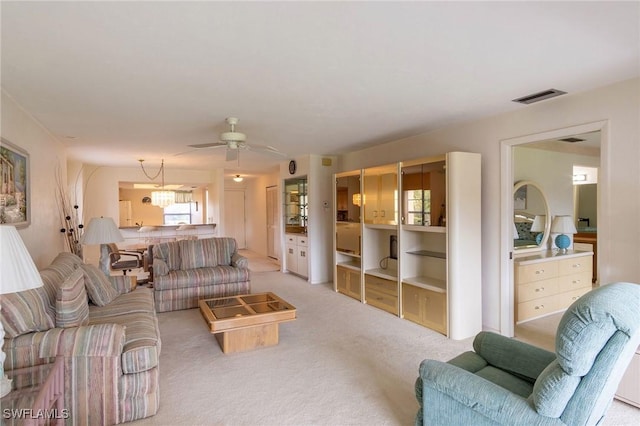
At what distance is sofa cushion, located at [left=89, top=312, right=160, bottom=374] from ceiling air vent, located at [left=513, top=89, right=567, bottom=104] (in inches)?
143

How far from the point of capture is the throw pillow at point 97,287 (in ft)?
10.9

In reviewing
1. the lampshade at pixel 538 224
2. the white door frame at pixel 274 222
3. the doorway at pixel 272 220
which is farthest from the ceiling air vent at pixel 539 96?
the doorway at pixel 272 220

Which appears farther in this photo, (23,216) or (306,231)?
(306,231)

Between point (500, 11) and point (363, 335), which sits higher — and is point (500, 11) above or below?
above

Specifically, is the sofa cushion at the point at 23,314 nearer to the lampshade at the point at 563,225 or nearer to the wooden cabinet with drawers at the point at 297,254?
the wooden cabinet with drawers at the point at 297,254

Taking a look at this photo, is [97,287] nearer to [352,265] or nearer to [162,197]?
[352,265]

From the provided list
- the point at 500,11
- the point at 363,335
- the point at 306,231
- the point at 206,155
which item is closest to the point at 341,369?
the point at 363,335

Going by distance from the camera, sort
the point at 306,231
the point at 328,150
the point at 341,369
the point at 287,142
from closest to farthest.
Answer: the point at 341,369 < the point at 287,142 < the point at 328,150 < the point at 306,231

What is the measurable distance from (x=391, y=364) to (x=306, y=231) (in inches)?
150

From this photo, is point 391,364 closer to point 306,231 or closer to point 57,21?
point 57,21

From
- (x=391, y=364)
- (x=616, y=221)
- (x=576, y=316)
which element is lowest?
(x=391, y=364)

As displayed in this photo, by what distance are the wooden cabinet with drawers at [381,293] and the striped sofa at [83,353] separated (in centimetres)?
295

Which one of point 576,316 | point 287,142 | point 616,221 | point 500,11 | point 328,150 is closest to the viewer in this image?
point 576,316

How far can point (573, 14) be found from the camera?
178 cm
